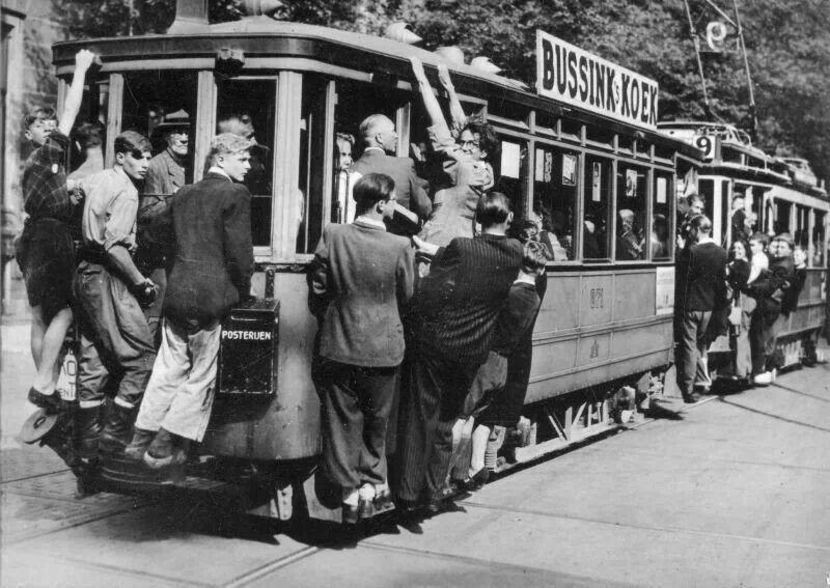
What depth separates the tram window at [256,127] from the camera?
564cm

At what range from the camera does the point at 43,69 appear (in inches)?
588

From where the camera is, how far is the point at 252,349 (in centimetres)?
537

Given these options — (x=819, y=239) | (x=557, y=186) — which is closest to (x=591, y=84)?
(x=557, y=186)

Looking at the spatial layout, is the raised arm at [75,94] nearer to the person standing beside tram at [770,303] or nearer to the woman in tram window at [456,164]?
the woman in tram window at [456,164]

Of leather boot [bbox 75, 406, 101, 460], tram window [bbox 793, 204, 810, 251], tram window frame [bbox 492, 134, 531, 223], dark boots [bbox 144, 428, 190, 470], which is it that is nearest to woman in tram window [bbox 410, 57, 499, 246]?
tram window frame [bbox 492, 134, 531, 223]

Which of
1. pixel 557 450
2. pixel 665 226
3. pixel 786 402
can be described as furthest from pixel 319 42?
pixel 786 402

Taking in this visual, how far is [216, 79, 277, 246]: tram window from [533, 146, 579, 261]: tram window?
2828 mm

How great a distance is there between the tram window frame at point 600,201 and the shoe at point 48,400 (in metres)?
4.53

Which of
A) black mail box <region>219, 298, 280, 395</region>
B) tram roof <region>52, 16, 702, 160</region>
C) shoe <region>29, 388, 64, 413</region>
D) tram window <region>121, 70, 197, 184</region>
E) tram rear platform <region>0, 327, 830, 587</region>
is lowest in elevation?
tram rear platform <region>0, 327, 830, 587</region>

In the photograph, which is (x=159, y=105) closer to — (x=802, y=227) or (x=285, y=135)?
(x=285, y=135)

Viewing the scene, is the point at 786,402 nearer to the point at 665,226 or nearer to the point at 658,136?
the point at 665,226

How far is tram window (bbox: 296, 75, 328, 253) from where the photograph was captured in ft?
18.8

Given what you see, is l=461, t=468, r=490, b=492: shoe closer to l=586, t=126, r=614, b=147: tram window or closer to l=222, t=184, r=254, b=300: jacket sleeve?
l=222, t=184, r=254, b=300: jacket sleeve

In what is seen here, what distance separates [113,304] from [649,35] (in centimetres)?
1330
